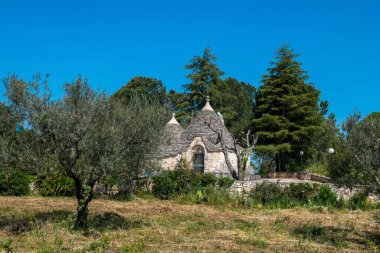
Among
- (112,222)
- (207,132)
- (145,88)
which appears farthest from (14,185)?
(145,88)

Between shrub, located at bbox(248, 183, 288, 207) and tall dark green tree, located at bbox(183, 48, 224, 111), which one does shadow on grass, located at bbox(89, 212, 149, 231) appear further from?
tall dark green tree, located at bbox(183, 48, 224, 111)

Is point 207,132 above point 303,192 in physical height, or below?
above

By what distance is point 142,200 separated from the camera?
19969 millimetres

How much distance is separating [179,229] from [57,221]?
389cm

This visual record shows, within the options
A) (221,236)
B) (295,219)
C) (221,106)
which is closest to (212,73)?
(221,106)

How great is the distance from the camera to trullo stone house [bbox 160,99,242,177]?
2889 centimetres

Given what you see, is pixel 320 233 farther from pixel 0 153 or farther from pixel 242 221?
pixel 0 153

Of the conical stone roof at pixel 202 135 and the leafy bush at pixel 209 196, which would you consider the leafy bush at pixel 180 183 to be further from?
the conical stone roof at pixel 202 135

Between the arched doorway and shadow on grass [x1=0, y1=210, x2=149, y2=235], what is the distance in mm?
Answer: 14781

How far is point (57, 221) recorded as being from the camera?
13.0 m

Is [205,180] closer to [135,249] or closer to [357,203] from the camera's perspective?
[357,203]

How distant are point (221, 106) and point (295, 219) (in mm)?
34111

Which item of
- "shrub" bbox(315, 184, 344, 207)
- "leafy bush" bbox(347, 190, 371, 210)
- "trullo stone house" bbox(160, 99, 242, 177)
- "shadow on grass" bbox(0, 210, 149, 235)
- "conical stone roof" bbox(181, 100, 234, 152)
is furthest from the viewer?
"conical stone roof" bbox(181, 100, 234, 152)

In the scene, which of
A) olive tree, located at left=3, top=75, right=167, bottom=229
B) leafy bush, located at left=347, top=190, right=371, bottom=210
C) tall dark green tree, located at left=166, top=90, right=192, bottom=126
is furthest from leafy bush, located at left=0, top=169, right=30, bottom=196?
tall dark green tree, located at left=166, top=90, right=192, bottom=126
